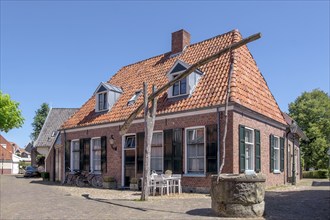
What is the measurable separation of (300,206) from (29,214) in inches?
304

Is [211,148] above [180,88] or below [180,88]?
below

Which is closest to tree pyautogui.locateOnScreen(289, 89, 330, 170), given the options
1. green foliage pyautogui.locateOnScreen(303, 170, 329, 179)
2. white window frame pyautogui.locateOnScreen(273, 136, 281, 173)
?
green foliage pyautogui.locateOnScreen(303, 170, 329, 179)

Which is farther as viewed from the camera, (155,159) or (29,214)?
(155,159)

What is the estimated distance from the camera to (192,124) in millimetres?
15750

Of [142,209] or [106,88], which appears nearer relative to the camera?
[142,209]

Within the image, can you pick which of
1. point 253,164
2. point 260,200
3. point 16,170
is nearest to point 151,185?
point 253,164

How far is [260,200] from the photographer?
29.2ft

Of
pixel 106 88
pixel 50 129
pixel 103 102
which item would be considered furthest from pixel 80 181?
pixel 50 129

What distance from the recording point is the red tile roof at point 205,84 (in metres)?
15.8

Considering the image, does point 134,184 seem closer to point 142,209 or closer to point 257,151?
point 257,151

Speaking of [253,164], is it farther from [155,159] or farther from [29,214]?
[29,214]

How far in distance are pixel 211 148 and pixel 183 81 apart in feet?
12.3

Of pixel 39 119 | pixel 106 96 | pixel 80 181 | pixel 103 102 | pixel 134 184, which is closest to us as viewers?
pixel 134 184

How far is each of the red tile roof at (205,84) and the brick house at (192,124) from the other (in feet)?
0.19
